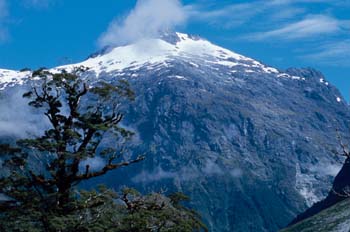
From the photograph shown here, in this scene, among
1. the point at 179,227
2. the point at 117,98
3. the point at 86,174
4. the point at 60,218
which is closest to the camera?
the point at 60,218

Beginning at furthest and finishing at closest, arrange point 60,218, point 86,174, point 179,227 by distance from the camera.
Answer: point 86,174
point 179,227
point 60,218

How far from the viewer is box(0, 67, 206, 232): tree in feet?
152

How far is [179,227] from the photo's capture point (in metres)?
47.4

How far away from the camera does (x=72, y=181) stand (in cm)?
5000

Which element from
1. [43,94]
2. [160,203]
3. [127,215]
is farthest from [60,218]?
[43,94]

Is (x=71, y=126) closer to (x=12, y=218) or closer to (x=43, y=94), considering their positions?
(x=43, y=94)

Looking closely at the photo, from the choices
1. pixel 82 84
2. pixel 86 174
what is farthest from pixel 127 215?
pixel 82 84

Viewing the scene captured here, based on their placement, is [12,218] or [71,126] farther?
[71,126]

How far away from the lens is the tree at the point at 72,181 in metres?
46.3

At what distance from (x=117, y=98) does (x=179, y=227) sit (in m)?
12.9

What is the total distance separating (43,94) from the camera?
52.0 m

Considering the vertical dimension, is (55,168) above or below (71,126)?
below

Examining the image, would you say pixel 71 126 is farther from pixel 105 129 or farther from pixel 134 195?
pixel 134 195

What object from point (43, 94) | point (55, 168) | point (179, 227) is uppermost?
point (43, 94)
